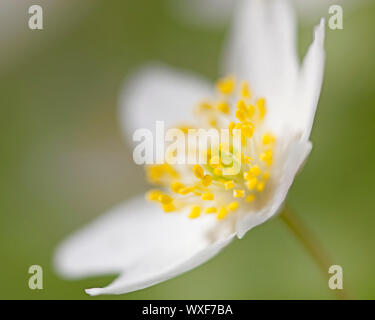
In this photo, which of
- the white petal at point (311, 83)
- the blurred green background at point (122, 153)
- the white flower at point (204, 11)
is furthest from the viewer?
the white flower at point (204, 11)

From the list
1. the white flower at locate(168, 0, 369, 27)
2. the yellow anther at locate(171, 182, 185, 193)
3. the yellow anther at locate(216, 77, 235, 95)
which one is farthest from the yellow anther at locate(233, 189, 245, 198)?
the white flower at locate(168, 0, 369, 27)

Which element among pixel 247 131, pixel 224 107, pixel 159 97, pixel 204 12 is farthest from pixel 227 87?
pixel 204 12

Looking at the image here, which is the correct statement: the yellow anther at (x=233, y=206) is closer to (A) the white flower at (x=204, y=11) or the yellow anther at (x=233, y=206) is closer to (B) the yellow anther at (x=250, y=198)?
(B) the yellow anther at (x=250, y=198)

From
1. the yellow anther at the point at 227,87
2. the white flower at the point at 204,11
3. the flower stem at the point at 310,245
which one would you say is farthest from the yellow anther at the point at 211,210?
the white flower at the point at 204,11

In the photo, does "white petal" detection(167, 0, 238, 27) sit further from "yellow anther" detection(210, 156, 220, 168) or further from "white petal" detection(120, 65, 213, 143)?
"yellow anther" detection(210, 156, 220, 168)

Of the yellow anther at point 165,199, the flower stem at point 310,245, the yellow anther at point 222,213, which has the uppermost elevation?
the yellow anther at point 165,199

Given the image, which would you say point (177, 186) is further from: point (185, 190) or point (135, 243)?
point (135, 243)
